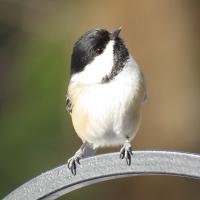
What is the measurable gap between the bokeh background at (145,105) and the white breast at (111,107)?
5.91 ft

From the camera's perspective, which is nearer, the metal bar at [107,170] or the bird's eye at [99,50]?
the metal bar at [107,170]

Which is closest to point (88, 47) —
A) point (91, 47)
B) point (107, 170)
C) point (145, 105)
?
point (91, 47)

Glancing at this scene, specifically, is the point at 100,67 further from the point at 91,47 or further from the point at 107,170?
the point at 107,170

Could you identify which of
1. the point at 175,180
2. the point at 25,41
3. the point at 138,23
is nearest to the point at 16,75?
the point at 25,41


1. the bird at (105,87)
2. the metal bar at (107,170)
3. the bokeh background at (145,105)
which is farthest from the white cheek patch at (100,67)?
the bokeh background at (145,105)

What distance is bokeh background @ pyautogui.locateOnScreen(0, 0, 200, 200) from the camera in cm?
407

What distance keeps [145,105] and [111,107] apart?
205 centimetres

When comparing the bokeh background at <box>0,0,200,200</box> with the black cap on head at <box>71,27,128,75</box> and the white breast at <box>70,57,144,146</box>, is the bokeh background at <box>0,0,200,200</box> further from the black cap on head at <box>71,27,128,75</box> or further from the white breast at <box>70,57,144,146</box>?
the black cap on head at <box>71,27,128,75</box>

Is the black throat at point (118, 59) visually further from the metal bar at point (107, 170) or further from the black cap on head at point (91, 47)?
the metal bar at point (107, 170)

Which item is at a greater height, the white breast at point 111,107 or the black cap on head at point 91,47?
the black cap on head at point 91,47

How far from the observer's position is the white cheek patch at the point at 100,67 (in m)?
2.04

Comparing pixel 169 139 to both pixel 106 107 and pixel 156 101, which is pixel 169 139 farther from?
pixel 106 107

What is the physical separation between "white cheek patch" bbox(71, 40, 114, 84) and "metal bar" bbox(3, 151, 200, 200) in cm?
59

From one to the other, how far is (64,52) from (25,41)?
48 cm
